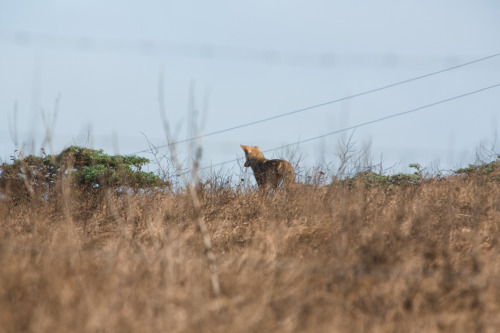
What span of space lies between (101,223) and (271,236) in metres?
3.95

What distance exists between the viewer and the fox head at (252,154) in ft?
41.1

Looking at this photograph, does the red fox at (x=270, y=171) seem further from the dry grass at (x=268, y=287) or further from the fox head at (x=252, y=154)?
the dry grass at (x=268, y=287)

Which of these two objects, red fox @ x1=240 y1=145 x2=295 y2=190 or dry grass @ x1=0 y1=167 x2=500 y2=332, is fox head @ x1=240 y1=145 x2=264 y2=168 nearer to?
red fox @ x1=240 y1=145 x2=295 y2=190

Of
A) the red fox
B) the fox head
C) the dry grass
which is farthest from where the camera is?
the fox head

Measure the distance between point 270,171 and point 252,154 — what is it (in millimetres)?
1513

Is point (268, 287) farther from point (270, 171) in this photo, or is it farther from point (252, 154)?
point (252, 154)

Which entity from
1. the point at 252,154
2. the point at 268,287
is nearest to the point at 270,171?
the point at 252,154

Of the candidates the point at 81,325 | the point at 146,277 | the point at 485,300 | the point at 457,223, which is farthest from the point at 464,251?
the point at 81,325

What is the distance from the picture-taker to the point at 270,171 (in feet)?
37.7

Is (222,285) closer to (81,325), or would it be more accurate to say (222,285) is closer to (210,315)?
(210,315)

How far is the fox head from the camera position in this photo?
1254 centimetres

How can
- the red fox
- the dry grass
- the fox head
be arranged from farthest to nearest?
the fox head
the red fox
the dry grass

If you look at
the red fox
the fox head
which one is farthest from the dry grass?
the fox head

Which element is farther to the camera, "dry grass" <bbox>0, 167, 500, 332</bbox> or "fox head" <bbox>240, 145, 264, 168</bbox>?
"fox head" <bbox>240, 145, 264, 168</bbox>
